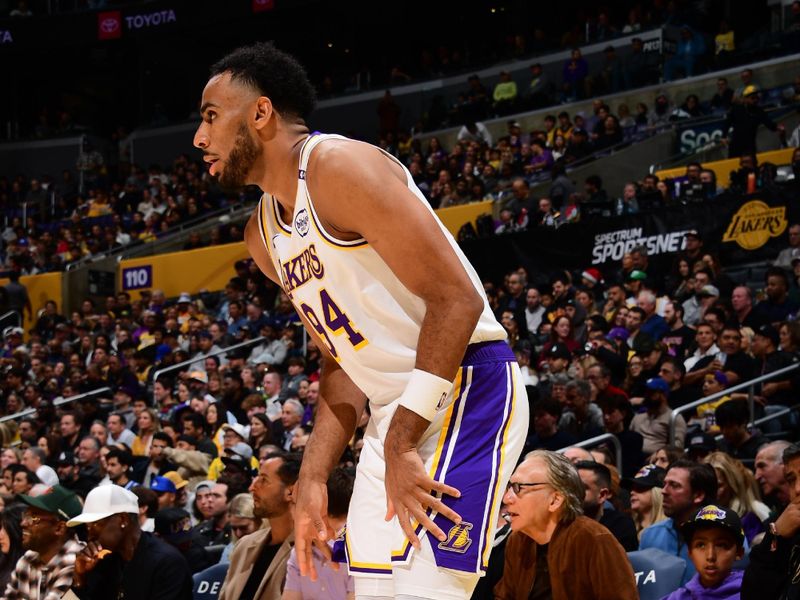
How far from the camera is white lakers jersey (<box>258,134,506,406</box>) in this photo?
2.56 metres

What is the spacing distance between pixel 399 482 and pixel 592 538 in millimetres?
2441

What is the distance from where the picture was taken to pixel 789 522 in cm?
423

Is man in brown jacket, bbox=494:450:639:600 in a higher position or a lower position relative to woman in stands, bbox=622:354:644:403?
higher

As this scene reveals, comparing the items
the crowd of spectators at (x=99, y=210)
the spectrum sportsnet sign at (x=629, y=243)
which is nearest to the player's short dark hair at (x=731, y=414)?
the spectrum sportsnet sign at (x=629, y=243)

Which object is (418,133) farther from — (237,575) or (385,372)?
(385,372)

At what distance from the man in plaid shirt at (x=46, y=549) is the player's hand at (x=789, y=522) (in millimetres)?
3695

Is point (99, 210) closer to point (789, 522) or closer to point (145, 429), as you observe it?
point (145, 429)

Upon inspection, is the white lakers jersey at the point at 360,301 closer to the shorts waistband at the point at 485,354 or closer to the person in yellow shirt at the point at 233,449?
the shorts waistband at the point at 485,354

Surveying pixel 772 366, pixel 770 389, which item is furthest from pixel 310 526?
pixel 772 366

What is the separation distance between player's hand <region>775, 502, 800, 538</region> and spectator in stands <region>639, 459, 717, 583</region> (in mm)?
1496

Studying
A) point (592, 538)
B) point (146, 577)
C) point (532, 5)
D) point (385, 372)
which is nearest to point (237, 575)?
point (146, 577)

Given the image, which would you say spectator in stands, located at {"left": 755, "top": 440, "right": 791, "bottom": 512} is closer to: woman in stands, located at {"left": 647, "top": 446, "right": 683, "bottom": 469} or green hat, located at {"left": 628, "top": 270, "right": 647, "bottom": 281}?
woman in stands, located at {"left": 647, "top": 446, "right": 683, "bottom": 469}

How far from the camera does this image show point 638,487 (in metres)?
6.56

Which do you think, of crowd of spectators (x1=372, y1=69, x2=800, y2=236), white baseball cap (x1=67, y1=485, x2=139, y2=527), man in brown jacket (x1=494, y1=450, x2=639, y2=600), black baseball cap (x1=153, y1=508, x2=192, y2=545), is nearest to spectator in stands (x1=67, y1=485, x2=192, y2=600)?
white baseball cap (x1=67, y1=485, x2=139, y2=527)
